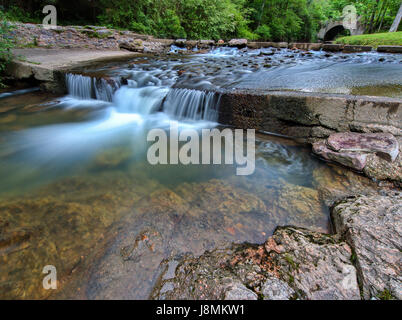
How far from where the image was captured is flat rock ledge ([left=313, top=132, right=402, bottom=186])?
8.16 feet

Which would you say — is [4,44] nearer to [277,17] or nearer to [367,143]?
[367,143]

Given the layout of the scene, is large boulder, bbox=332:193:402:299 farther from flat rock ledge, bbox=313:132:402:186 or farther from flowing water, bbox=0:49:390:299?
flat rock ledge, bbox=313:132:402:186

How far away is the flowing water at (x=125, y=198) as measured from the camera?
154 cm

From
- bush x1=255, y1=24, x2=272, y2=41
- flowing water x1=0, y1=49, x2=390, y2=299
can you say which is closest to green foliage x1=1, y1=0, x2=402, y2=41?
bush x1=255, y1=24, x2=272, y2=41

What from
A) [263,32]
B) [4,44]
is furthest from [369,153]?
[263,32]

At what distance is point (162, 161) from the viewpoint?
10.3ft

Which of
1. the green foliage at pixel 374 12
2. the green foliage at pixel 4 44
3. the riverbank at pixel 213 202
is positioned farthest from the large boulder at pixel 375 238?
the green foliage at pixel 374 12

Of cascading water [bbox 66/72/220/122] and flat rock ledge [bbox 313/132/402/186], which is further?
cascading water [bbox 66/72/220/122]

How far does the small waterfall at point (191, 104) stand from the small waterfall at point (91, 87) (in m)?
1.68

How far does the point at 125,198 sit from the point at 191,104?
2607mm

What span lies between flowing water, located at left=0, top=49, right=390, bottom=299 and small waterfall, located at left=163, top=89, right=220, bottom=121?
0.02 m

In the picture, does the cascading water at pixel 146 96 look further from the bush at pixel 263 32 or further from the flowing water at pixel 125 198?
the bush at pixel 263 32

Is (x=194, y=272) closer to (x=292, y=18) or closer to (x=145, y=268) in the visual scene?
(x=145, y=268)
